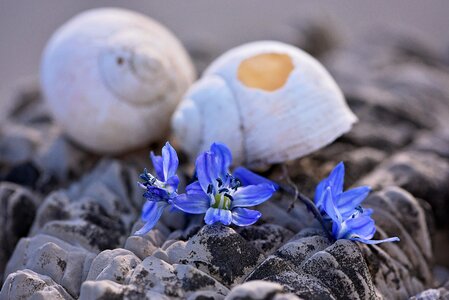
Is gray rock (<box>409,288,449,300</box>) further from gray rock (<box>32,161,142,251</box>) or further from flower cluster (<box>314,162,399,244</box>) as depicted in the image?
gray rock (<box>32,161,142,251</box>)

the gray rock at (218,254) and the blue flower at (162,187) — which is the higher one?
the blue flower at (162,187)

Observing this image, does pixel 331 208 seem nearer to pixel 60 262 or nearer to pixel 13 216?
pixel 60 262

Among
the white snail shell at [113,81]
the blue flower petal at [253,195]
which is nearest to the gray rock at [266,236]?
the blue flower petal at [253,195]

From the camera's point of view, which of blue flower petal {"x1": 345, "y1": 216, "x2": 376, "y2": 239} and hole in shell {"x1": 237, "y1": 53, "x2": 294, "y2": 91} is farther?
hole in shell {"x1": 237, "y1": 53, "x2": 294, "y2": 91}

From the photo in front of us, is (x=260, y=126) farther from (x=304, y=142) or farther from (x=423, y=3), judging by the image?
(x=423, y=3)

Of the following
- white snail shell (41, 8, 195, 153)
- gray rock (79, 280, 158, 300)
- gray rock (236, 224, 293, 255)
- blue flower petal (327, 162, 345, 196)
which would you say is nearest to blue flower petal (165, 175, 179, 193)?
gray rock (236, 224, 293, 255)

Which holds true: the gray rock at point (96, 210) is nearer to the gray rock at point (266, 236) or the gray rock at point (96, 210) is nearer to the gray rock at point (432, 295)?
the gray rock at point (266, 236)

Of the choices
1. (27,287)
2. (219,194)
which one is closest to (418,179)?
(219,194)
